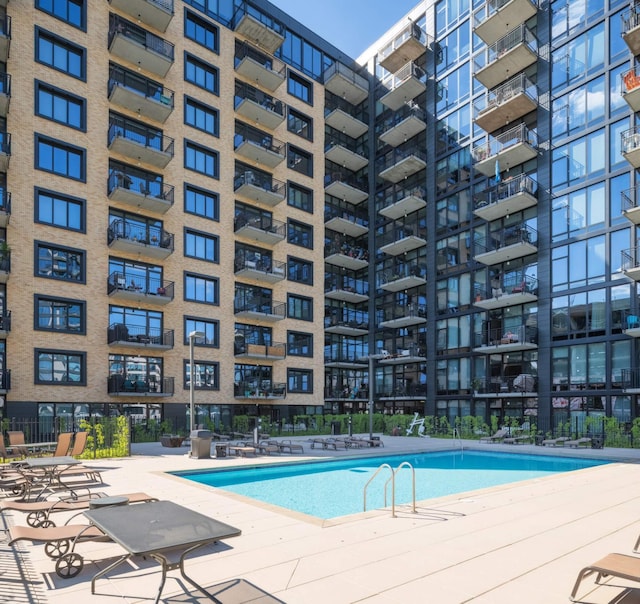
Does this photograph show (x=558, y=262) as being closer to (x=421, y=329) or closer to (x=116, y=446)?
(x=421, y=329)

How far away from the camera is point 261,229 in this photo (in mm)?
34812

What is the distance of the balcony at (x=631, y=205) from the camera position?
25.7m

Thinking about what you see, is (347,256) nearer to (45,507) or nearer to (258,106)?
(258,106)

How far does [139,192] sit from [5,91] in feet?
24.1

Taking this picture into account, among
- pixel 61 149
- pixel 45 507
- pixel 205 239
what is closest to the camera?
pixel 45 507

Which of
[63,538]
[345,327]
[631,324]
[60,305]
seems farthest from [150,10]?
[63,538]

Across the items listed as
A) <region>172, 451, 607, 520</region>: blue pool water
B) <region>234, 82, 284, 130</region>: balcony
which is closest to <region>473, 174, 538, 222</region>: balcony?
<region>234, 82, 284, 130</region>: balcony

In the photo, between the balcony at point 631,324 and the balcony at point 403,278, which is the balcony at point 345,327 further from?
the balcony at point 631,324

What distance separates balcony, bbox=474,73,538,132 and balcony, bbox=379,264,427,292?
34.8 ft

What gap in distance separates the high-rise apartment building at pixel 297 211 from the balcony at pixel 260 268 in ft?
0.54

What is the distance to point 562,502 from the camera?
393 inches

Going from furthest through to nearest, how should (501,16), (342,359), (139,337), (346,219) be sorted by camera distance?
(342,359)
(346,219)
(501,16)
(139,337)

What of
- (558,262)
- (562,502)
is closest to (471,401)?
(558,262)

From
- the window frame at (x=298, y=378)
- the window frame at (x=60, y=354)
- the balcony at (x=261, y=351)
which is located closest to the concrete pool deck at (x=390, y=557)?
the window frame at (x=60, y=354)
